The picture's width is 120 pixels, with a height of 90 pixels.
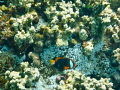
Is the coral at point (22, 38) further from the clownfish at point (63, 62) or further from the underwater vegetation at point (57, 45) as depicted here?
the clownfish at point (63, 62)

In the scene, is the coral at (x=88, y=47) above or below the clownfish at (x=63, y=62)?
above

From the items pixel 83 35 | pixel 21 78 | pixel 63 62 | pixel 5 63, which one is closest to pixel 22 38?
pixel 5 63

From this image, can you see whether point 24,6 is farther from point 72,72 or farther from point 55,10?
point 72,72

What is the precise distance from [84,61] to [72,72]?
511 mm

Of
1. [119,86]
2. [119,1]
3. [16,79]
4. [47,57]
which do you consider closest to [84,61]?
[47,57]

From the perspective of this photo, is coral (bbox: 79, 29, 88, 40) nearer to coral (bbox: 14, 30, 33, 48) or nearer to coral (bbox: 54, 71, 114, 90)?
coral (bbox: 54, 71, 114, 90)

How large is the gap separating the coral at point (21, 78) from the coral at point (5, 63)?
0.61 feet

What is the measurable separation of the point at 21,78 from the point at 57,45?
985mm

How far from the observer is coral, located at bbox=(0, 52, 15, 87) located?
297 centimetres

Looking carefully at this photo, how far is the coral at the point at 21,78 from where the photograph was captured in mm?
2724

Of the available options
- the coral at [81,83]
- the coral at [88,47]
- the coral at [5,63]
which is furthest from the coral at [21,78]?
the coral at [88,47]

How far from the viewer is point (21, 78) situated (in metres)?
2.84

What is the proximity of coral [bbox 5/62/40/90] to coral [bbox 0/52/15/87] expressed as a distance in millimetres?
186

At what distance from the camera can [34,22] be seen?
351 cm
